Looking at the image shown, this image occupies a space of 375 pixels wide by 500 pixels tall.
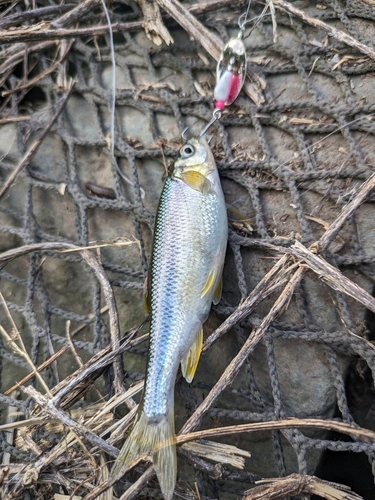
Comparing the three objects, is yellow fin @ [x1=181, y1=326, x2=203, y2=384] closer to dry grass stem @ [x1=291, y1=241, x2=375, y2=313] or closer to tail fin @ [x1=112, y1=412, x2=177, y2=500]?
tail fin @ [x1=112, y1=412, x2=177, y2=500]

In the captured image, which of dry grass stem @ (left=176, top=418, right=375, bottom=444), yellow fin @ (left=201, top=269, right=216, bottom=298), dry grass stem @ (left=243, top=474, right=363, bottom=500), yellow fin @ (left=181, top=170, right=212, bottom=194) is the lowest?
dry grass stem @ (left=243, top=474, right=363, bottom=500)

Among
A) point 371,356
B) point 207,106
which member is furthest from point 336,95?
point 371,356

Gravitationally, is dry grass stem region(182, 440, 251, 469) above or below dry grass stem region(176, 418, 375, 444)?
below

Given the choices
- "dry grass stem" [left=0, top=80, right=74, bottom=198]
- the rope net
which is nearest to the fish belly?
the rope net

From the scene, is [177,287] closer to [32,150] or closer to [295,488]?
[295,488]

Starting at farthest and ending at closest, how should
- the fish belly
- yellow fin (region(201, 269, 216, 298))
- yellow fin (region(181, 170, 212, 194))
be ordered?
yellow fin (region(181, 170, 212, 194)) → yellow fin (region(201, 269, 216, 298)) → the fish belly

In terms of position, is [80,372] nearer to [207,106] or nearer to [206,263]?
[206,263]
